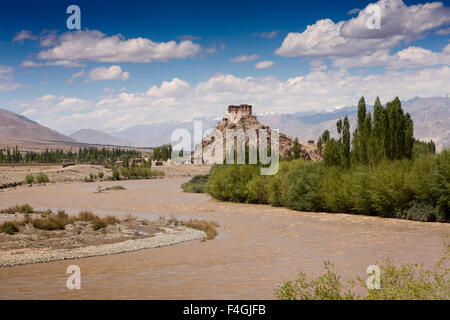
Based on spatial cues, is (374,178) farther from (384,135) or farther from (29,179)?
(29,179)

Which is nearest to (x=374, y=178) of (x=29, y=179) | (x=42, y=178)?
(x=29, y=179)

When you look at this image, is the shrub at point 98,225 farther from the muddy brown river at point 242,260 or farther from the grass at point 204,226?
the muddy brown river at point 242,260

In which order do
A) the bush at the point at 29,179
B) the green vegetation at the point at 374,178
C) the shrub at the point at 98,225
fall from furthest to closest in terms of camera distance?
the bush at the point at 29,179 < the green vegetation at the point at 374,178 < the shrub at the point at 98,225

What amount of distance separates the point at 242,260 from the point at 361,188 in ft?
61.1

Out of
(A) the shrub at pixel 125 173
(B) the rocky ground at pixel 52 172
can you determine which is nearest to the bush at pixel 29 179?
(B) the rocky ground at pixel 52 172

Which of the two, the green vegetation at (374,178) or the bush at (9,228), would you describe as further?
the green vegetation at (374,178)

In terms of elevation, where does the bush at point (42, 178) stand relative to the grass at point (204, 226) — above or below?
above

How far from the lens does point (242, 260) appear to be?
809 inches

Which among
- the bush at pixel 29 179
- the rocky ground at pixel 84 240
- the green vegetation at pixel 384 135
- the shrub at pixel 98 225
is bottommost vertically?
the rocky ground at pixel 84 240

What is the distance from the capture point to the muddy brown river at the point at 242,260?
50.3 feet

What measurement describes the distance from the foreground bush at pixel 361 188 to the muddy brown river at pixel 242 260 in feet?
4.87

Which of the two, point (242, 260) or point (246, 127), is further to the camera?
point (246, 127)
